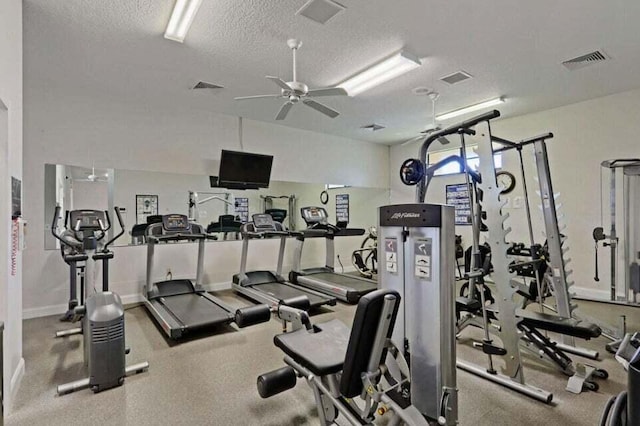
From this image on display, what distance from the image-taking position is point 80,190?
461 centimetres

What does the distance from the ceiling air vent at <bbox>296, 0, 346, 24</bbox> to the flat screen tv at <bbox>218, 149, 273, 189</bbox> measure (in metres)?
3.00

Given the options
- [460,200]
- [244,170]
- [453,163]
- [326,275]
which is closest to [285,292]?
[326,275]

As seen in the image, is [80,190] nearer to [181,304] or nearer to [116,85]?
[116,85]

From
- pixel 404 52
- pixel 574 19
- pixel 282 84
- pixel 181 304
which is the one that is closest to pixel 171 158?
pixel 181 304

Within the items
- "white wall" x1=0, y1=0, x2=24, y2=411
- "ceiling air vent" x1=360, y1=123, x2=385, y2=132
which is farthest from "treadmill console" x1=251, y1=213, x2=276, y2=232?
"white wall" x1=0, y1=0, x2=24, y2=411

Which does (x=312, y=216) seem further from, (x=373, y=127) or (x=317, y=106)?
(x=317, y=106)

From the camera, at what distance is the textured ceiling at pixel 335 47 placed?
281 centimetres

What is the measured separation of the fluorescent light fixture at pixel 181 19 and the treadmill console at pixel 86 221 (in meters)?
2.11

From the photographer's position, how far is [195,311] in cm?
387

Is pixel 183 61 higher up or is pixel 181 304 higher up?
pixel 183 61

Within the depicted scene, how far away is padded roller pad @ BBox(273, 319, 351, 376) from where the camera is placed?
177cm

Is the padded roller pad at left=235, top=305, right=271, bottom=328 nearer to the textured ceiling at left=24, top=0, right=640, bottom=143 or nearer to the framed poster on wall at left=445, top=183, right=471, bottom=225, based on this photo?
the textured ceiling at left=24, top=0, right=640, bottom=143

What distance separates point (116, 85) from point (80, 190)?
151 cm

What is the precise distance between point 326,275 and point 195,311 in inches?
95.7
